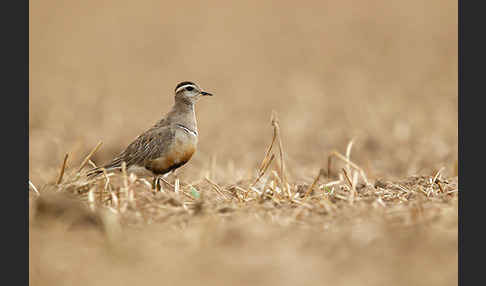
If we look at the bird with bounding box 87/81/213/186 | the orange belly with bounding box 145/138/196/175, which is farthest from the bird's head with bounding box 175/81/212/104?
the orange belly with bounding box 145/138/196/175

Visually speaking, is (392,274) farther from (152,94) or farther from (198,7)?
(198,7)

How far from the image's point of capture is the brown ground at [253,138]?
3961 millimetres

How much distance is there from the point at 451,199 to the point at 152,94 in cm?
1040

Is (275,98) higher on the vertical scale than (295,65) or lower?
lower

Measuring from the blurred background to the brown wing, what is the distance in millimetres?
Result: 1158

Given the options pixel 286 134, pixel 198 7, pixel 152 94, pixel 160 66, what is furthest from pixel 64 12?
pixel 286 134

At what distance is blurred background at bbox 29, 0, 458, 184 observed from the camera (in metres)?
10.2

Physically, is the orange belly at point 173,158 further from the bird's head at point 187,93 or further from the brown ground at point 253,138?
the bird's head at point 187,93

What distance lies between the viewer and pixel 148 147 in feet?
20.6

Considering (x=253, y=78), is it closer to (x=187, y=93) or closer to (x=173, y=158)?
(x=187, y=93)

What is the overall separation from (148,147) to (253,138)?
526 cm

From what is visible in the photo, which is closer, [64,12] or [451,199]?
[451,199]

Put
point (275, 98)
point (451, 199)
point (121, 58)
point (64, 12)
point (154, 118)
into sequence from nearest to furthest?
point (451, 199) → point (154, 118) → point (275, 98) → point (121, 58) → point (64, 12)

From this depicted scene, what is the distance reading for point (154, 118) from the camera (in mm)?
12664
